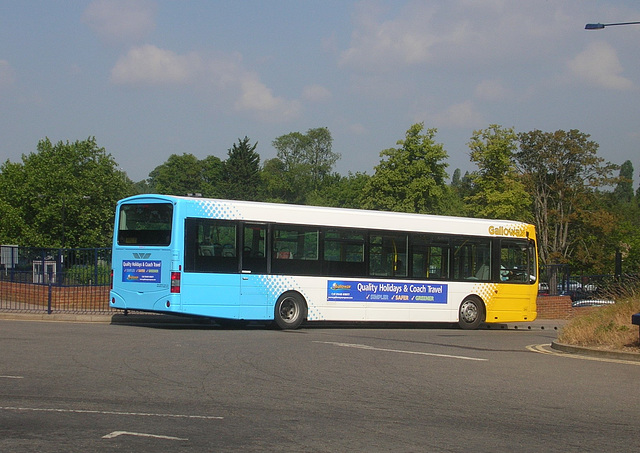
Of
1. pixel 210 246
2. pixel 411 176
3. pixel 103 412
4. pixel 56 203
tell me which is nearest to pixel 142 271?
pixel 210 246

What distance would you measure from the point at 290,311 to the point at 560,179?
47.9 meters

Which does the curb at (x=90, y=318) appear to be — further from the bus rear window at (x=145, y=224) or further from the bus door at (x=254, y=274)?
the bus door at (x=254, y=274)

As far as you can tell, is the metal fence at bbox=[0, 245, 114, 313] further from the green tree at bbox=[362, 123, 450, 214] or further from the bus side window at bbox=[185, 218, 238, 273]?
the green tree at bbox=[362, 123, 450, 214]

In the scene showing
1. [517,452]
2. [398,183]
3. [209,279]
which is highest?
→ [398,183]

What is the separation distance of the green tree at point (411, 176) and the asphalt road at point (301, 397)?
44.6m

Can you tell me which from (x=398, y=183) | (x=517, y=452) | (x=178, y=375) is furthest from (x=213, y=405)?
(x=398, y=183)

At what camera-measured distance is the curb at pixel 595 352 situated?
13.9 m

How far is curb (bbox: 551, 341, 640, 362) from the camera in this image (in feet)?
45.7

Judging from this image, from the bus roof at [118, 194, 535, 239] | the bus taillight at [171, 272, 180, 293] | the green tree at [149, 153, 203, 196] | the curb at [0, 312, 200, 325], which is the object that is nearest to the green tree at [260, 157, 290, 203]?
the green tree at [149, 153, 203, 196]

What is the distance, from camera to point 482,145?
60.3 m

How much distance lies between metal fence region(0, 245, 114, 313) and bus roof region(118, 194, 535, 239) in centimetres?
348

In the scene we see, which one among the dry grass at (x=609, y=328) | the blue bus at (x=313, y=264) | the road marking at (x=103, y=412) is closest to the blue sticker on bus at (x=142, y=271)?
the blue bus at (x=313, y=264)

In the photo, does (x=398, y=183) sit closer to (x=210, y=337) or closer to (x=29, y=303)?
(x=29, y=303)

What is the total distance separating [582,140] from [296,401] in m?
58.1
